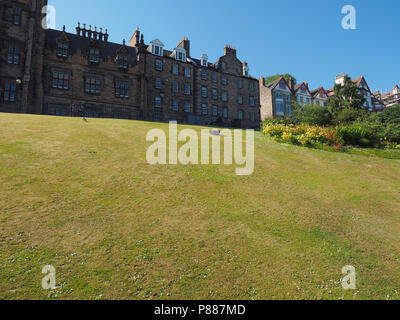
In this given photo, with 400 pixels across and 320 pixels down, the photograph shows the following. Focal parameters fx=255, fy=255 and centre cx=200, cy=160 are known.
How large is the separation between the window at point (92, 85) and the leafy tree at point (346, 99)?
37.8m

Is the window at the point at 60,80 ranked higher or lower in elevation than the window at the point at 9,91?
higher

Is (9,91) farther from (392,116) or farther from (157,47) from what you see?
(392,116)

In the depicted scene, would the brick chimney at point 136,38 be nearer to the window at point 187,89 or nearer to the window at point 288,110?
the window at point 187,89

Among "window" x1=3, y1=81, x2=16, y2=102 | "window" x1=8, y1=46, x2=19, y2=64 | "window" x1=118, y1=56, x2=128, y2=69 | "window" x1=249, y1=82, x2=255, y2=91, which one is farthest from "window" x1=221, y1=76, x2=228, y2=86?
"window" x1=3, y1=81, x2=16, y2=102

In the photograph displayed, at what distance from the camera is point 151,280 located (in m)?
6.34

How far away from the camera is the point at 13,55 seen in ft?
104

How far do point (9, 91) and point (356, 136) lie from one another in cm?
3959

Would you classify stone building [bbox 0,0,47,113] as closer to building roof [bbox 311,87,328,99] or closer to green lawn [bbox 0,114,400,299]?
green lawn [bbox 0,114,400,299]

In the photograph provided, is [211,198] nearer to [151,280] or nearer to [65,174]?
[151,280]

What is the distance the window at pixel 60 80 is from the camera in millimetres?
35347

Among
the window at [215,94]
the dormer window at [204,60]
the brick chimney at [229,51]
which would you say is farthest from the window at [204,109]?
the brick chimney at [229,51]

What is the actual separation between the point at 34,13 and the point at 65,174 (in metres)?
33.1

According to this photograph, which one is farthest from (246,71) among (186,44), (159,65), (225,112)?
(159,65)

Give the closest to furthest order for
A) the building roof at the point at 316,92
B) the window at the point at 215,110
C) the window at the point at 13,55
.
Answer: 1. the window at the point at 13,55
2. the window at the point at 215,110
3. the building roof at the point at 316,92
